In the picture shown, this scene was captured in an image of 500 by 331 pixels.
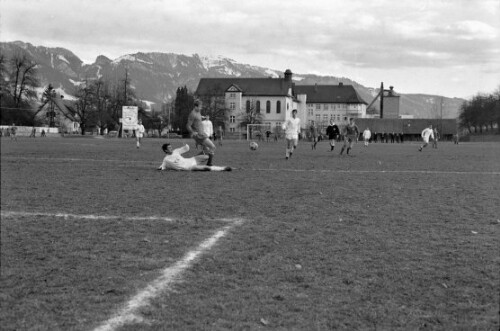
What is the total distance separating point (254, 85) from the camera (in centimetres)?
Result: 12938

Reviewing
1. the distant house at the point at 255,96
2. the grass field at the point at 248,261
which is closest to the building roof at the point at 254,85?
the distant house at the point at 255,96

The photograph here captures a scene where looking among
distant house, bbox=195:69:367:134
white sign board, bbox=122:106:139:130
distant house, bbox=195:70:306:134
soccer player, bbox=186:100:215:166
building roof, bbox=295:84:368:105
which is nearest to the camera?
soccer player, bbox=186:100:215:166

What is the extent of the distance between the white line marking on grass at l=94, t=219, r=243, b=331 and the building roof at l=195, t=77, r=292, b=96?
394 feet

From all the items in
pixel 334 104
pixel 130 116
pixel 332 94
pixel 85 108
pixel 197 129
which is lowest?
pixel 197 129

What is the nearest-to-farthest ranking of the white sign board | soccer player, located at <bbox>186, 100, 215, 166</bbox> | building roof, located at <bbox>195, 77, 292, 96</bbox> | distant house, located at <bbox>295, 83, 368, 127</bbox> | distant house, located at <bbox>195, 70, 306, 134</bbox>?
1. soccer player, located at <bbox>186, 100, 215, 166</bbox>
2. the white sign board
3. distant house, located at <bbox>195, 70, 306, 134</bbox>
4. building roof, located at <bbox>195, 77, 292, 96</bbox>
5. distant house, located at <bbox>295, 83, 368, 127</bbox>

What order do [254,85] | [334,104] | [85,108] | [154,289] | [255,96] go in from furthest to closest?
[334,104] → [254,85] → [255,96] → [85,108] → [154,289]

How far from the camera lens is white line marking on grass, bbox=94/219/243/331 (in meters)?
3.86

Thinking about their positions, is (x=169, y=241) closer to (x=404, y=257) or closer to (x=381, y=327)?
(x=404, y=257)

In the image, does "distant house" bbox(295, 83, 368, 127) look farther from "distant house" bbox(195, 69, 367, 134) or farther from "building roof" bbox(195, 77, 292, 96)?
"building roof" bbox(195, 77, 292, 96)

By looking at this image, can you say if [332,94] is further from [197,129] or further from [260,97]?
[197,129]

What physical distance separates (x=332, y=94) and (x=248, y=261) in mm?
140810

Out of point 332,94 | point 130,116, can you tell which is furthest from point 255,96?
point 130,116

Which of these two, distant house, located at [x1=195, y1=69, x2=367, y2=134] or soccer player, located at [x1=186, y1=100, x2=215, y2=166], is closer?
soccer player, located at [x1=186, y1=100, x2=215, y2=166]

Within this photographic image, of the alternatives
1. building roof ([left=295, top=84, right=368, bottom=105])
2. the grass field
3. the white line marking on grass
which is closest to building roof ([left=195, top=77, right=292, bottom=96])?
building roof ([left=295, top=84, right=368, bottom=105])
